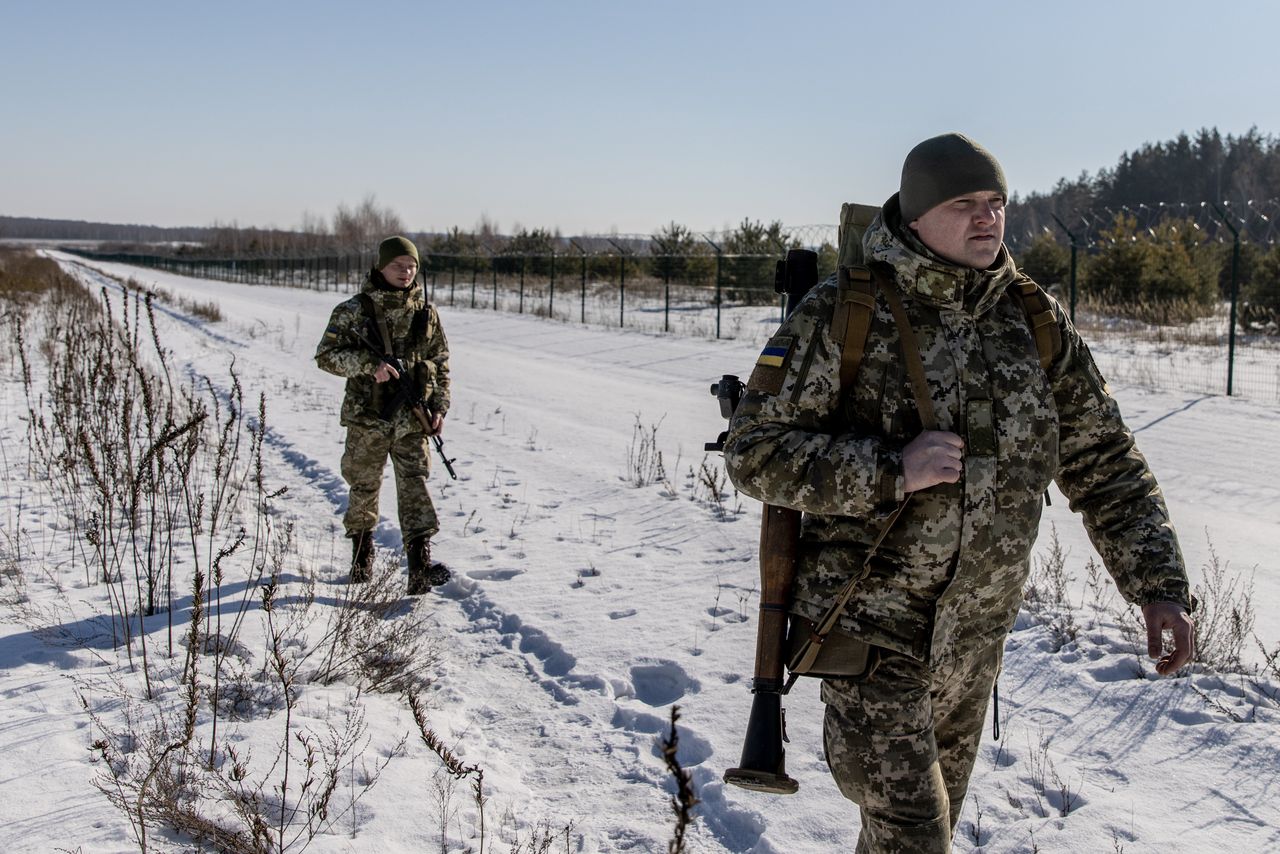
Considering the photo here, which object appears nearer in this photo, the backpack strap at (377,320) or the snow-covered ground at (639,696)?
the snow-covered ground at (639,696)

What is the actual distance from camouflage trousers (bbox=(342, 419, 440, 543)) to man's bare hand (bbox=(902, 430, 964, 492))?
3856 mm

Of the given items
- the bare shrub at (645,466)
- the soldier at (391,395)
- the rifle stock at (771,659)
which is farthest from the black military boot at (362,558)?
the rifle stock at (771,659)

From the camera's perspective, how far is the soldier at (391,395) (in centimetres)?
534

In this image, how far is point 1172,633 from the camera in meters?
2.13

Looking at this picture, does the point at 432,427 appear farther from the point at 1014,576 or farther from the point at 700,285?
the point at 700,285

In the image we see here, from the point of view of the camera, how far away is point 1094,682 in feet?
13.5

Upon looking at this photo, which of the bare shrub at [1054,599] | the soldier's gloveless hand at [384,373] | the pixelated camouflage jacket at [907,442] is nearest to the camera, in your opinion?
the pixelated camouflage jacket at [907,442]

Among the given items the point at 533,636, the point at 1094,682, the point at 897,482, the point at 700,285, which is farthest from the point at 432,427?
the point at 700,285

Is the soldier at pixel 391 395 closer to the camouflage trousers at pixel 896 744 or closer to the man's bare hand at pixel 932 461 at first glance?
the camouflage trousers at pixel 896 744

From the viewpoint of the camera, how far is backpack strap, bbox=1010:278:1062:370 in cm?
217

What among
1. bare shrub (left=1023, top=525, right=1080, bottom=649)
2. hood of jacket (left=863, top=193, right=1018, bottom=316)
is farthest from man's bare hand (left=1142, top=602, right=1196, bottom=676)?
bare shrub (left=1023, top=525, right=1080, bottom=649)

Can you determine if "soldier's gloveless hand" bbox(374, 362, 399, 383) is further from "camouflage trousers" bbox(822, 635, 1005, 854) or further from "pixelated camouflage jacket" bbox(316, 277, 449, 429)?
"camouflage trousers" bbox(822, 635, 1005, 854)

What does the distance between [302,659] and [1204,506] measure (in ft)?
21.0

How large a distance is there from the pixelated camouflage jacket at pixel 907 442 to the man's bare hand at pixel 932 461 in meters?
0.03
